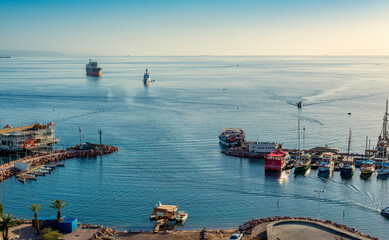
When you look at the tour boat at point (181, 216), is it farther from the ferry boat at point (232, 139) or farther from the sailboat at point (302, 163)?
the ferry boat at point (232, 139)

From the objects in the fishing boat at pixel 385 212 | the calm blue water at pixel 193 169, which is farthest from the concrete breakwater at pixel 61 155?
the fishing boat at pixel 385 212

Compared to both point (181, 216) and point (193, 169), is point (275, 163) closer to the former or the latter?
point (193, 169)

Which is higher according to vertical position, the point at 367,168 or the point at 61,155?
the point at 61,155

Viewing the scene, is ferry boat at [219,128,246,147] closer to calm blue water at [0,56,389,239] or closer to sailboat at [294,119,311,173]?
calm blue water at [0,56,389,239]

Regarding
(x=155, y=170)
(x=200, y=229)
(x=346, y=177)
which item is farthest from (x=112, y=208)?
(x=346, y=177)

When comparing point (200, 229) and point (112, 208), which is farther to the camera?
point (112, 208)

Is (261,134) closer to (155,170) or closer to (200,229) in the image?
(155,170)

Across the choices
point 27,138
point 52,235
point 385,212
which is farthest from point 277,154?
point 27,138
